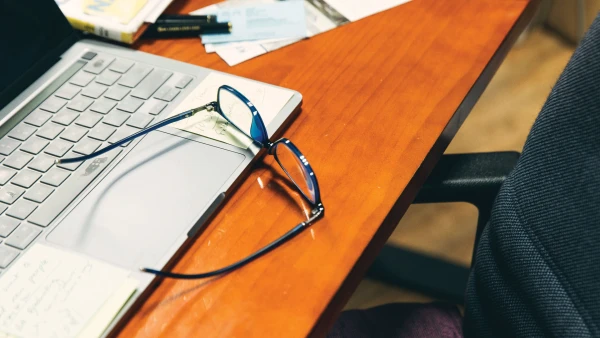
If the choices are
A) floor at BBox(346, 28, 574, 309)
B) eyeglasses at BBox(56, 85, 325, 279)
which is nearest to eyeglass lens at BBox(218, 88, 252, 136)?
eyeglasses at BBox(56, 85, 325, 279)

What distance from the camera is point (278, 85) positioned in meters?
0.64

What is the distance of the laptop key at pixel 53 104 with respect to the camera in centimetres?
61

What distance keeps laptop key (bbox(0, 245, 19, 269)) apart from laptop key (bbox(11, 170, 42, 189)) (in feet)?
0.23

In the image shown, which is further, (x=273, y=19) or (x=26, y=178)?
(x=273, y=19)

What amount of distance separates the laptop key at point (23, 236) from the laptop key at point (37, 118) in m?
0.13

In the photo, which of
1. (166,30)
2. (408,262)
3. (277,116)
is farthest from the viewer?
(408,262)

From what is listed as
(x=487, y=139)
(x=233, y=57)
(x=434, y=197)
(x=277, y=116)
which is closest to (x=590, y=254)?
(x=434, y=197)

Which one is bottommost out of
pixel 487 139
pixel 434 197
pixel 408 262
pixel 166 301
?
pixel 487 139

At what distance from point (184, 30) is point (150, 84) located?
115 millimetres

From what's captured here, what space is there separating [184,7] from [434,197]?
41cm

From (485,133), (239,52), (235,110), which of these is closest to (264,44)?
(239,52)

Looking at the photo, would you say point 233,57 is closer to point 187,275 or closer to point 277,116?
point 277,116

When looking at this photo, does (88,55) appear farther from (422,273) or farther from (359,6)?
(422,273)

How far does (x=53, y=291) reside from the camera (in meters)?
0.47
